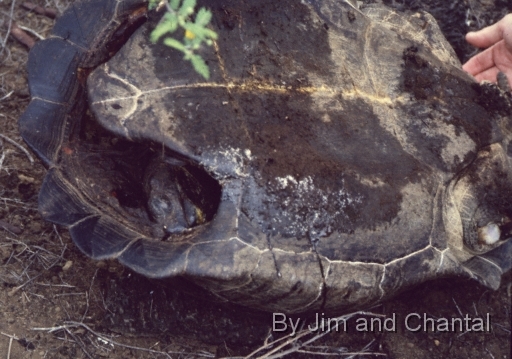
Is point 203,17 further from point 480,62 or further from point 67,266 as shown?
point 480,62

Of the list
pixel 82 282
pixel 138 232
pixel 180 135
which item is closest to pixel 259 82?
pixel 180 135

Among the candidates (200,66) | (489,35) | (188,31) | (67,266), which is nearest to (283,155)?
(200,66)

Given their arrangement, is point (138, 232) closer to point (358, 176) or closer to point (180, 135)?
point (180, 135)

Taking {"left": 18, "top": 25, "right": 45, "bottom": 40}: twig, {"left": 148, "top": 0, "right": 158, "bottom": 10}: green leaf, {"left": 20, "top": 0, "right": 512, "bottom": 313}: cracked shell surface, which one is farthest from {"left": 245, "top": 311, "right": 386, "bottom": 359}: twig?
{"left": 18, "top": 25, "right": 45, "bottom": 40}: twig

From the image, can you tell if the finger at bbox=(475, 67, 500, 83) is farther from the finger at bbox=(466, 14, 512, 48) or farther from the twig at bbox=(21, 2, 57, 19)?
the twig at bbox=(21, 2, 57, 19)

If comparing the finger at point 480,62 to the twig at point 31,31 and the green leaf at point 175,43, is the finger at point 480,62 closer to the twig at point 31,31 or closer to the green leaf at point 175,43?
the green leaf at point 175,43
